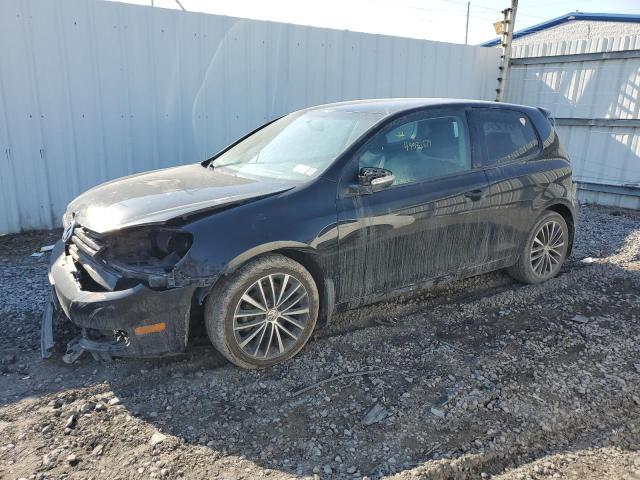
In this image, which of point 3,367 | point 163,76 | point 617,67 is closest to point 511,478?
point 3,367

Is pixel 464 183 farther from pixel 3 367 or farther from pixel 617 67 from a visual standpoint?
pixel 617 67

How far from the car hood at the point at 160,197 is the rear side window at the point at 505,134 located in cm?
194

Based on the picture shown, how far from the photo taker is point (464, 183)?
13.6 ft

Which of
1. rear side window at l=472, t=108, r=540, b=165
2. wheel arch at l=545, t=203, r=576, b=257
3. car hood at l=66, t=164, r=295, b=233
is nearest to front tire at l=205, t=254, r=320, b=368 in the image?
car hood at l=66, t=164, r=295, b=233

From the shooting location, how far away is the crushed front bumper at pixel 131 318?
9.79 ft

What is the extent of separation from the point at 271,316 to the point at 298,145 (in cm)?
149

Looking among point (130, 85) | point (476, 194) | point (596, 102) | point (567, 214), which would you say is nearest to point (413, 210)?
point (476, 194)

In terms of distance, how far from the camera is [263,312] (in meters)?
3.35

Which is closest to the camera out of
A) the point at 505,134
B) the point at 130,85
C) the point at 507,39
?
the point at 505,134

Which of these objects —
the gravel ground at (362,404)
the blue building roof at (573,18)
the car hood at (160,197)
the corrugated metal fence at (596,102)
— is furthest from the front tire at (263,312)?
the blue building roof at (573,18)

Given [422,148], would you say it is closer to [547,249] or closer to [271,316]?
[271,316]

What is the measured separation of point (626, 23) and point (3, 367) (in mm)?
19119

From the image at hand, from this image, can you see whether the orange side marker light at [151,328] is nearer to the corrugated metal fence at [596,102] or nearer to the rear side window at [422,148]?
the rear side window at [422,148]

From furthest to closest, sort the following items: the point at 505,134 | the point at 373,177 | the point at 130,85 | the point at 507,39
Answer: the point at 507,39 < the point at 130,85 < the point at 505,134 < the point at 373,177
